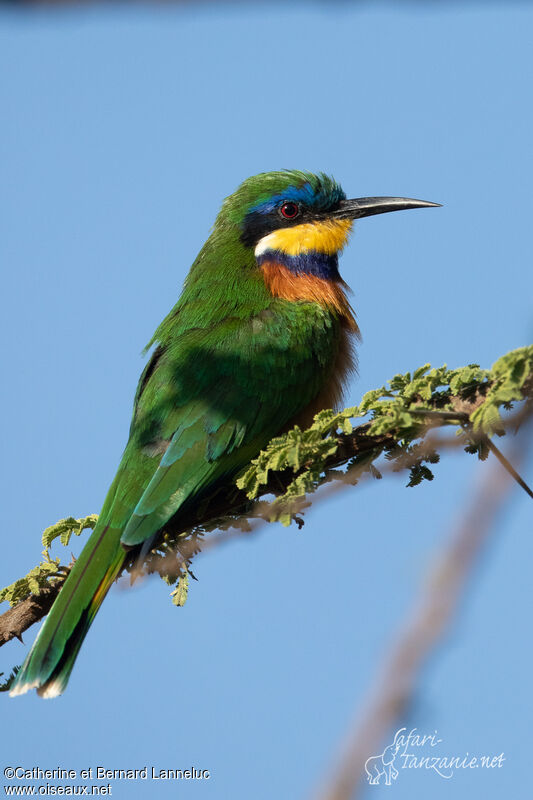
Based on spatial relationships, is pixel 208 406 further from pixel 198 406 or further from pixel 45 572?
pixel 45 572

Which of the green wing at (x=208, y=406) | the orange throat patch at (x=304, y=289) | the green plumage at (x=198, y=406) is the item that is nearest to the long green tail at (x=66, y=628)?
the green plumage at (x=198, y=406)

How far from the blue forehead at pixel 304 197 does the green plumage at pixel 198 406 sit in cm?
36

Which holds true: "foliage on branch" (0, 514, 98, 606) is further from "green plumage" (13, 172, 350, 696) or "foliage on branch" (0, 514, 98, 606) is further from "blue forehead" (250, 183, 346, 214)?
"blue forehead" (250, 183, 346, 214)

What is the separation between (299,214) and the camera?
4.69 metres

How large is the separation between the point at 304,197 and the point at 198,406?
1.64m

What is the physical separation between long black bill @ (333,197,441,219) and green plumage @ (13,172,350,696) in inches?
27.6

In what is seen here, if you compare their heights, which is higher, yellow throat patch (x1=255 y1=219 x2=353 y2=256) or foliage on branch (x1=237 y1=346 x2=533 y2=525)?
yellow throat patch (x1=255 y1=219 x2=353 y2=256)

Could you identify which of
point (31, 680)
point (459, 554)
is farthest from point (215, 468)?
point (459, 554)

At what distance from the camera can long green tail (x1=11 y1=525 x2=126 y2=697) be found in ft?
10.1

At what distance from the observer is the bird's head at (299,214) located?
450 cm

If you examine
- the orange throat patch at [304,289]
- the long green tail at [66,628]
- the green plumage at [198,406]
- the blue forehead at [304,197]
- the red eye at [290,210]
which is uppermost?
the blue forehead at [304,197]

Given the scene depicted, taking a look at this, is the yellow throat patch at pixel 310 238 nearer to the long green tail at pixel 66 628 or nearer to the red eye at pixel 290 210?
the red eye at pixel 290 210

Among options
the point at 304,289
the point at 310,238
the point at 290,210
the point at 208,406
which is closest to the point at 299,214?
the point at 290,210

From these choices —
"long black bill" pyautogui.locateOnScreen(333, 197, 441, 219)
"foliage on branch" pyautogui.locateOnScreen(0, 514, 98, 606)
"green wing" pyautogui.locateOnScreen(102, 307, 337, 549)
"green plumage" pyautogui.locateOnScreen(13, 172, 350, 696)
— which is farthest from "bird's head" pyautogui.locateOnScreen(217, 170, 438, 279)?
"foliage on branch" pyautogui.locateOnScreen(0, 514, 98, 606)
